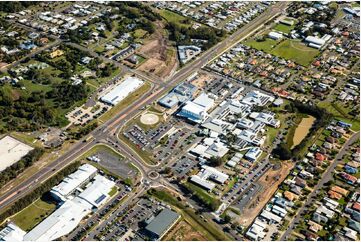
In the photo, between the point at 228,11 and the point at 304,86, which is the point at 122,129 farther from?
the point at 228,11

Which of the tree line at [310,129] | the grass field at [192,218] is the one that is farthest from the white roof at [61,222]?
the tree line at [310,129]

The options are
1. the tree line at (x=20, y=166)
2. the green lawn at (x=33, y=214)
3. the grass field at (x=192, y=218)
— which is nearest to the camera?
the grass field at (x=192, y=218)

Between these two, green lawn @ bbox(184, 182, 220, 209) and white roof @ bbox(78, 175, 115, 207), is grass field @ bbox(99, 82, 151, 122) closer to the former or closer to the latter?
white roof @ bbox(78, 175, 115, 207)

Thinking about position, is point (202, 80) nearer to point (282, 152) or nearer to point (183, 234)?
point (282, 152)

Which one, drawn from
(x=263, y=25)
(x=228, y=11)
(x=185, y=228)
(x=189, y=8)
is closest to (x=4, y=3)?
(x=189, y=8)

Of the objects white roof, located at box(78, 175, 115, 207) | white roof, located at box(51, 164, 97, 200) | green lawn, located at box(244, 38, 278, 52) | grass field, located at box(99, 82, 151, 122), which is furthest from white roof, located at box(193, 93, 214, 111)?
green lawn, located at box(244, 38, 278, 52)

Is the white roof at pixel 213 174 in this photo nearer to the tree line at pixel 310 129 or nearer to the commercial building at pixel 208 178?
the commercial building at pixel 208 178
